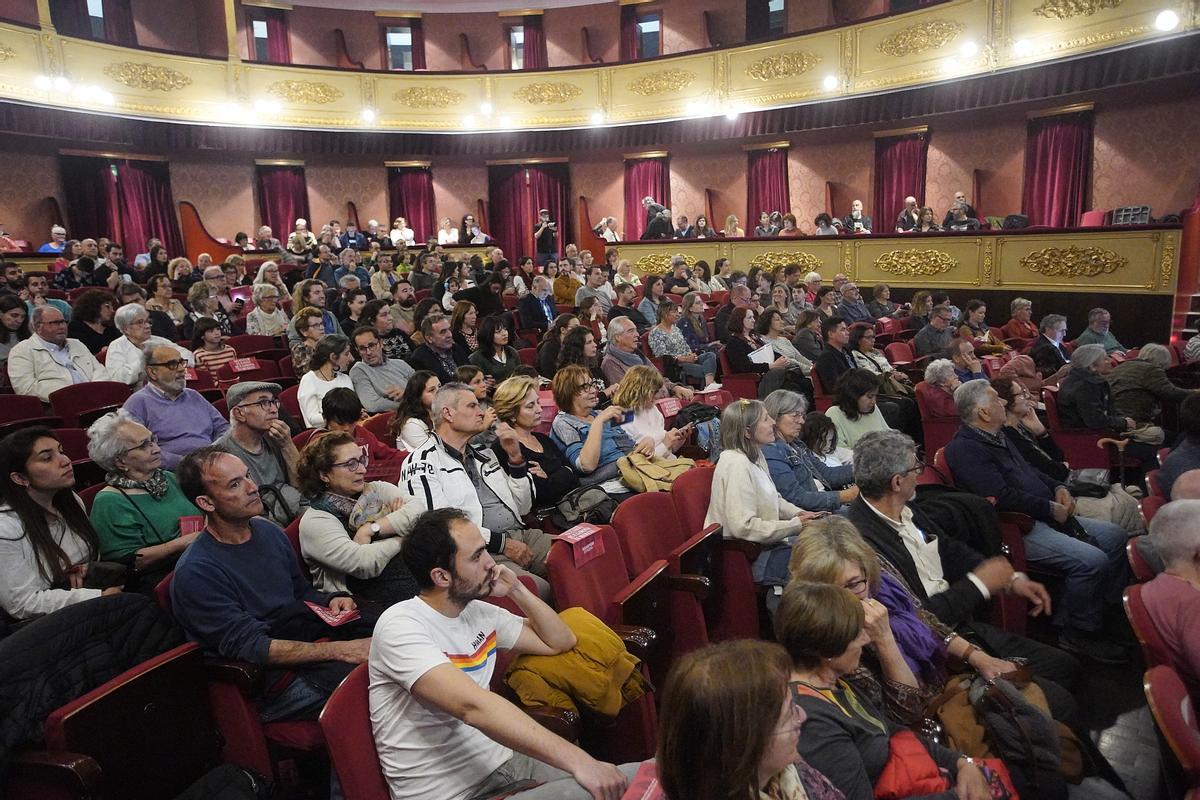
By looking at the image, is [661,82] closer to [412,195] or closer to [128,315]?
[412,195]

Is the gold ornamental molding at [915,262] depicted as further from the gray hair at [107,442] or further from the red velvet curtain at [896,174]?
the gray hair at [107,442]

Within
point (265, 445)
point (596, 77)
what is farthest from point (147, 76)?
point (265, 445)

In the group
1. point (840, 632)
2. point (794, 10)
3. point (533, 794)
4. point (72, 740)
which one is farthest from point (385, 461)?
point (794, 10)

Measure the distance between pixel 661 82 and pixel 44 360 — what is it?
406 inches

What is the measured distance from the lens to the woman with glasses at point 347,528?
7.28 feet

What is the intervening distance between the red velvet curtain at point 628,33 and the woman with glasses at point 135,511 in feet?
41.4

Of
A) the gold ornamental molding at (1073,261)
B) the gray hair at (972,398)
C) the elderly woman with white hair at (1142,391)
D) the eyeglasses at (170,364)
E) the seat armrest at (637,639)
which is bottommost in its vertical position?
the seat armrest at (637,639)

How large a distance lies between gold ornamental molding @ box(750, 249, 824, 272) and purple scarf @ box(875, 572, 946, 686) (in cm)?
846

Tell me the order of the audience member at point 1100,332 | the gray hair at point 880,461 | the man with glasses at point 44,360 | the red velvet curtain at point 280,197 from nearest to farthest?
the gray hair at point 880,461 < the man with glasses at point 44,360 < the audience member at point 1100,332 < the red velvet curtain at point 280,197

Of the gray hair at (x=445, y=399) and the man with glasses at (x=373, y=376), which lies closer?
the gray hair at (x=445, y=399)

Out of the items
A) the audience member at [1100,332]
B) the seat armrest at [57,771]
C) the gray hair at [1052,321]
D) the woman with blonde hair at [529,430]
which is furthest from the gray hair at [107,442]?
the audience member at [1100,332]

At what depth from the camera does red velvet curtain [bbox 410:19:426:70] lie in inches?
538

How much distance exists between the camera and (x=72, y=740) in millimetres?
1552

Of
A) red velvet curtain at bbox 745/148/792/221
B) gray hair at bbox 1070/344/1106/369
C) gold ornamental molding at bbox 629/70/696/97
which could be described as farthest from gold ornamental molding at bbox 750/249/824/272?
gray hair at bbox 1070/344/1106/369
